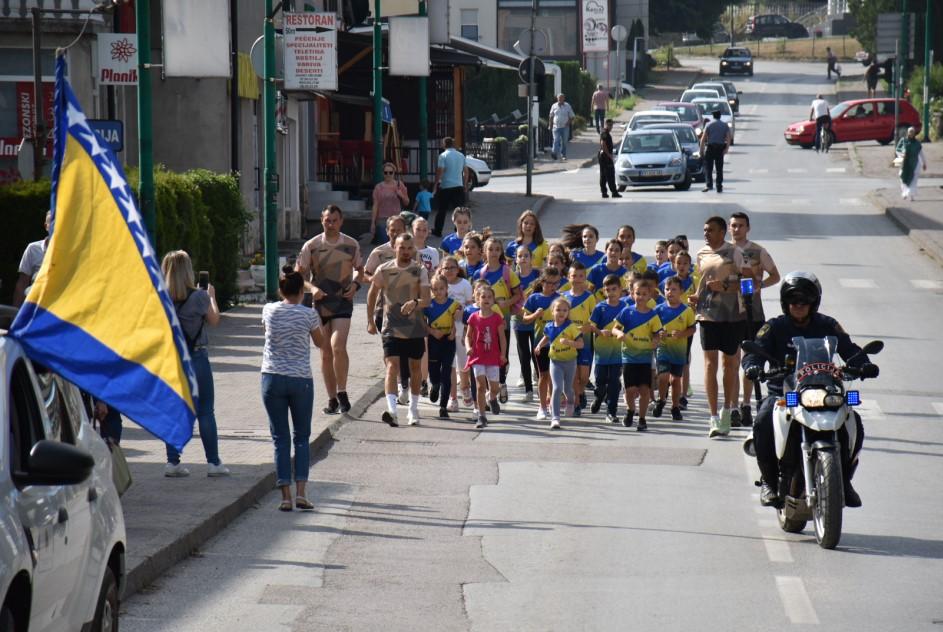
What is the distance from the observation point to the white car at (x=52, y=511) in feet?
19.9

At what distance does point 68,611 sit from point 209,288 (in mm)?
6335

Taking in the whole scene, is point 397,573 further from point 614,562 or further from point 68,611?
point 68,611

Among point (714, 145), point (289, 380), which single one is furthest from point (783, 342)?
point (714, 145)

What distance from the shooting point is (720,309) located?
51.6ft

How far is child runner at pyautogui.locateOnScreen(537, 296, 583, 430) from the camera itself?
634 inches

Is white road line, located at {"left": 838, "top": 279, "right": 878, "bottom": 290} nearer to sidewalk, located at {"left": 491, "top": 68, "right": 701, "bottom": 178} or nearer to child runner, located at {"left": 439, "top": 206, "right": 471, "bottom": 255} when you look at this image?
child runner, located at {"left": 439, "top": 206, "right": 471, "bottom": 255}

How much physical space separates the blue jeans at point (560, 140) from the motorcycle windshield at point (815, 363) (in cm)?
4699

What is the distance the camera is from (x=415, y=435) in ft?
51.2

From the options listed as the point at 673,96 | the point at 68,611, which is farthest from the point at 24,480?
the point at 673,96

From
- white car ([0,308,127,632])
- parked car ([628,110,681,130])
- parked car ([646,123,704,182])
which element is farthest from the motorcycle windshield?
parked car ([628,110,681,130])

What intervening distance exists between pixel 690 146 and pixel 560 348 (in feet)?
110

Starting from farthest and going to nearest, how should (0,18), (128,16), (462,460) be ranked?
(128,16), (0,18), (462,460)

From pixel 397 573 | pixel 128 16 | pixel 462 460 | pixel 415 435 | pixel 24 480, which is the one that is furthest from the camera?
pixel 128 16

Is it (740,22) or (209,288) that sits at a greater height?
(740,22)
